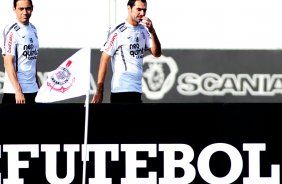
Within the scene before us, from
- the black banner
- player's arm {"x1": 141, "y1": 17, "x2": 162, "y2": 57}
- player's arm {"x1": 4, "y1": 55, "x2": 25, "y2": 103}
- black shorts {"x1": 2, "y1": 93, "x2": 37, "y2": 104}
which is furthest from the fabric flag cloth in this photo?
black shorts {"x1": 2, "y1": 93, "x2": 37, "y2": 104}

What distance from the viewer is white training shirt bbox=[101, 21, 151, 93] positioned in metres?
9.70

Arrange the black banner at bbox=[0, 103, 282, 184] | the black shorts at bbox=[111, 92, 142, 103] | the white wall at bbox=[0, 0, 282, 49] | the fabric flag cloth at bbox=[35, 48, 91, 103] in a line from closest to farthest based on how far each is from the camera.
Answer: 1. the black banner at bbox=[0, 103, 282, 184]
2. the fabric flag cloth at bbox=[35, 48, 91, 103]
3. the black shorts at bbox=[111, 92, 142, 103]
4. the white wall at bbox=[0, 0, 282, 49]

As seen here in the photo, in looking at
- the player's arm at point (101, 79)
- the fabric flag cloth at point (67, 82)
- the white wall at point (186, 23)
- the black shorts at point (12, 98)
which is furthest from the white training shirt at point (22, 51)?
the white wall at point (186, 23)

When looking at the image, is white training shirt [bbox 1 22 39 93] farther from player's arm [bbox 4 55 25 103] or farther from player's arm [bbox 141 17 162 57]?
player's arm [bbox 141 17 162 57]

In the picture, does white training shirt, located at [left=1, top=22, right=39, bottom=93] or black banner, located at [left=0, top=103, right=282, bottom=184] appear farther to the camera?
white training shirt, located at [left=1, top=22, right=39, bottom=93]

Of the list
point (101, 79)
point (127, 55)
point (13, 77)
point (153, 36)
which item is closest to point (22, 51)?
point (13, 77)

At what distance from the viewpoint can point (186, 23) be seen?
42.0 feet

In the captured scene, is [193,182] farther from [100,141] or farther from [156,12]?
[156,12]

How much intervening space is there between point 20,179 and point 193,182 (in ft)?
3.81

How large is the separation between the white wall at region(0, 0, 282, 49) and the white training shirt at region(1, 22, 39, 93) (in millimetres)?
2689

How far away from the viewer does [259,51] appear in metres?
12.8

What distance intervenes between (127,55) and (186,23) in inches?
124

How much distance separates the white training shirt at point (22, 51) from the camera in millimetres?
9719

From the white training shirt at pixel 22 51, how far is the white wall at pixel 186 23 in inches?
106
